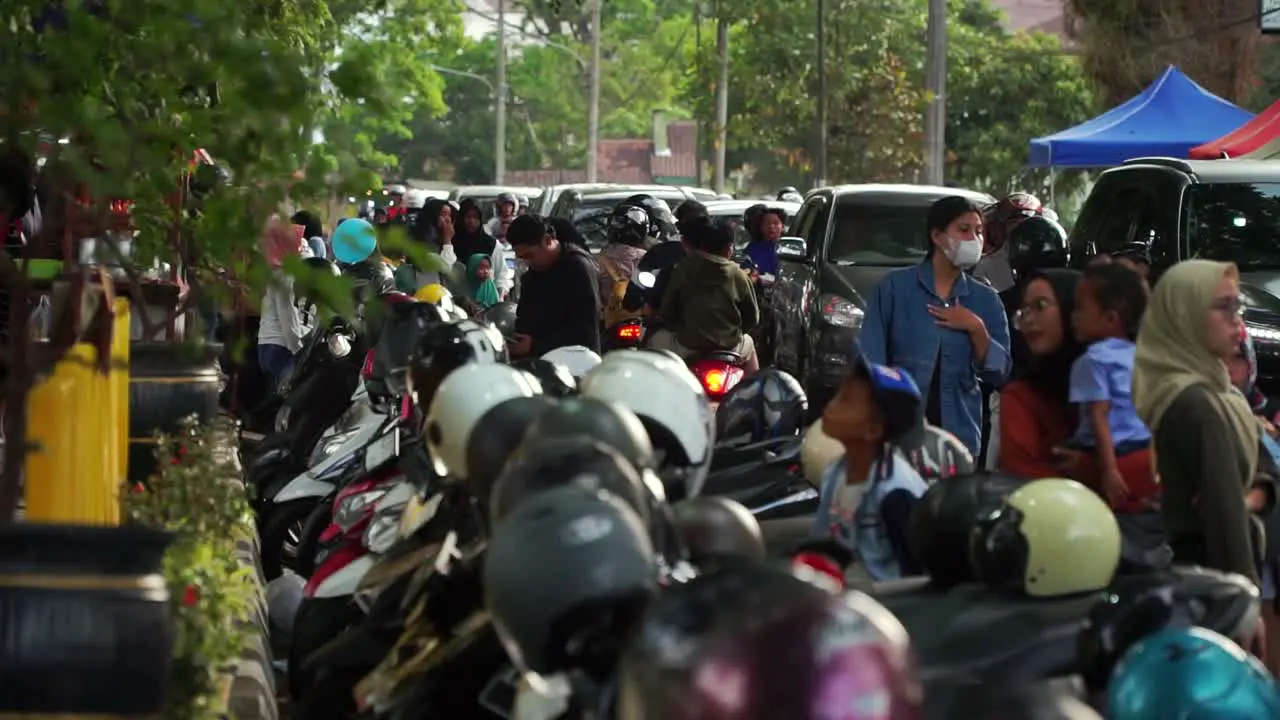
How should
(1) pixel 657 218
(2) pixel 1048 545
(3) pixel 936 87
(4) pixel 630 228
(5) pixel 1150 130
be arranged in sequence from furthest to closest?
(3) pixel 936 87 → (5) pixel 1150 130 → (1) pixel 657 218 → (4) pixel 630 228 → (2) pixel 1048 545

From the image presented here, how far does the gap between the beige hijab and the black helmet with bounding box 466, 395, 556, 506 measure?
6.96 ft

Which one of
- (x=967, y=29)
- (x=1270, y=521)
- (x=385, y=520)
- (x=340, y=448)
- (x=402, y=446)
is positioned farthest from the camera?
(x=967, y=29)

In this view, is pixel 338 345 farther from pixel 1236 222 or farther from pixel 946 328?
pixel 1236 222

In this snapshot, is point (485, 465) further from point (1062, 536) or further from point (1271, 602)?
point (1271, 602)

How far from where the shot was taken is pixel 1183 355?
23.1 feet

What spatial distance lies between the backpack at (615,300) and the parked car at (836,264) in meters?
1.06

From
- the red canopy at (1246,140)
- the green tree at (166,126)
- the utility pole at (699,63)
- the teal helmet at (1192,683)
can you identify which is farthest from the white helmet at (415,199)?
the teal helmet at (1192,683)

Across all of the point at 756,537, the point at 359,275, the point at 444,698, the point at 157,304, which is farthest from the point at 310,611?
the point at 359,275

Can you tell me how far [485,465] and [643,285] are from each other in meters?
10.7

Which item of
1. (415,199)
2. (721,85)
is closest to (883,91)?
(721,85)

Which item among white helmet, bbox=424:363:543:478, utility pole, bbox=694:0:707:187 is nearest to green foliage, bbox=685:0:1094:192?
utility pole, bbox=694:0:707:187

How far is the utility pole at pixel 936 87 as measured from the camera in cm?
2783

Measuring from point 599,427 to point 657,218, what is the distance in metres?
13.8

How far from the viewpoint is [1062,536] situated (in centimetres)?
550
